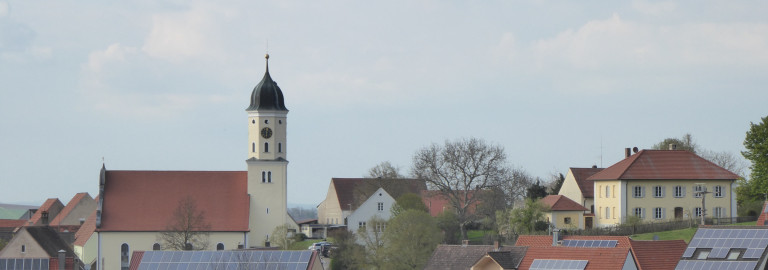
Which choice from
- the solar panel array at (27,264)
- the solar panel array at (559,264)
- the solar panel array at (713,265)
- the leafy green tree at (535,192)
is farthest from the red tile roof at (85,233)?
the solar panel array at (713,265)

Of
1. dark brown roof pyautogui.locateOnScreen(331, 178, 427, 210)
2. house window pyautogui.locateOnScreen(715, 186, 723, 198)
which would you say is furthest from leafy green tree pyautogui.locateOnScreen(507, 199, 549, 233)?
dark brown roof pyautogui.locateOnScreen(331, 178, 427, 210)

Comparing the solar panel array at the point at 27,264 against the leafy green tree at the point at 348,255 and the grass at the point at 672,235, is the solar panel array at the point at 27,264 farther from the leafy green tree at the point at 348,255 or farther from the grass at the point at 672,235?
the grass at the point at 672,235

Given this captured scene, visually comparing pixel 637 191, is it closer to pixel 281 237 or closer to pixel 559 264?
pixel 281 237

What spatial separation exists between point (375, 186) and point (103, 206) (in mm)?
30830

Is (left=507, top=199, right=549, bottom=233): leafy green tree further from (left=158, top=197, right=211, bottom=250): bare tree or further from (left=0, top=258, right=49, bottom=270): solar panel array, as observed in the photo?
(left=0, top=258, right=49, bottom=270): solar panel array

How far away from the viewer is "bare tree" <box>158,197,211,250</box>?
9300cm

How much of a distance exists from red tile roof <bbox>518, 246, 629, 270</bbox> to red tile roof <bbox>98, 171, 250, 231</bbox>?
33769 mm

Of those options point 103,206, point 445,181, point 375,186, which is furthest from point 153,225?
point 375,186

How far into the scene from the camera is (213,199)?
97.9 m

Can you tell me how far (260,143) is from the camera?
327ft

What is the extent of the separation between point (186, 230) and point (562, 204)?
25.9 m

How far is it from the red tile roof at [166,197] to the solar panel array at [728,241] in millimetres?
40218

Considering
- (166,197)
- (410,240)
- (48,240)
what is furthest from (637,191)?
(48,240)

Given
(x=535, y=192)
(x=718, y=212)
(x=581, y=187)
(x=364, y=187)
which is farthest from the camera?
(x=364, y=187)
